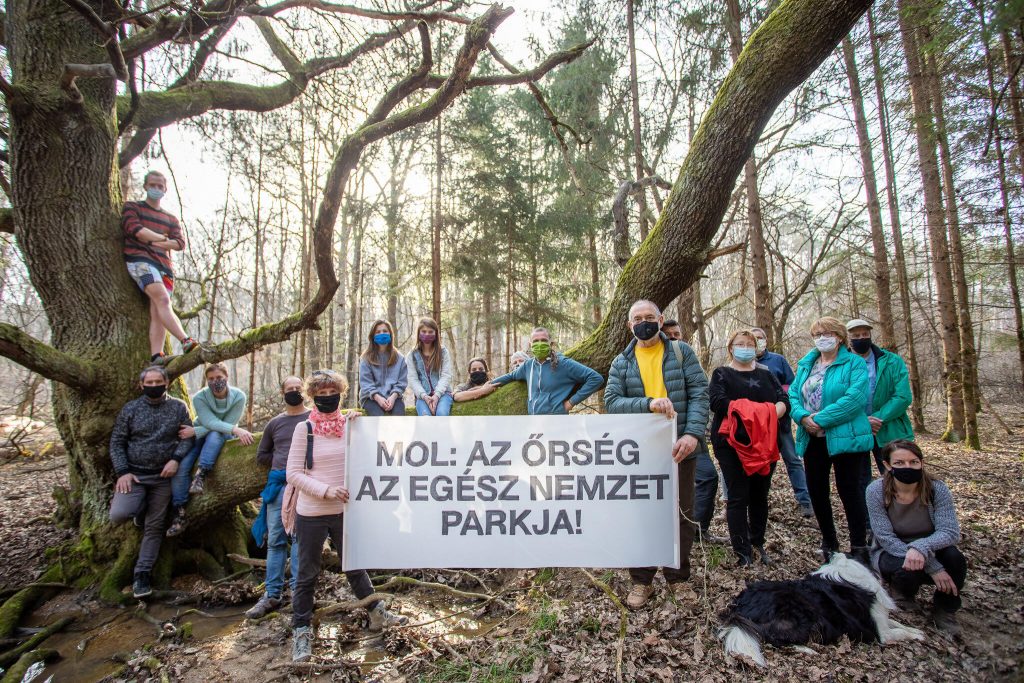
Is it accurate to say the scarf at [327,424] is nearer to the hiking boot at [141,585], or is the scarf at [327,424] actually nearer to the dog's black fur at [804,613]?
the hiking boot at [141,585]

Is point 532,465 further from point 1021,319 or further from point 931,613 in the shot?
point 1021,319

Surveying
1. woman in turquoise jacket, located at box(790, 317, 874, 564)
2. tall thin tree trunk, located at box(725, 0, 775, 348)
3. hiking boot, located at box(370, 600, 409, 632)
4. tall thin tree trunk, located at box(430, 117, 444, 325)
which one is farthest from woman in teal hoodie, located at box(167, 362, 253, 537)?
tall thin tree trunk, located at box(725, 0, 775, 348)

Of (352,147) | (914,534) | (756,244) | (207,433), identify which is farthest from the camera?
(756,244)

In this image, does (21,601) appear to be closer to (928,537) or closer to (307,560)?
(307,560)

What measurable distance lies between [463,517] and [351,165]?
3132mm

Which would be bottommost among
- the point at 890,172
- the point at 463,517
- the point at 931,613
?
the point at 931,613

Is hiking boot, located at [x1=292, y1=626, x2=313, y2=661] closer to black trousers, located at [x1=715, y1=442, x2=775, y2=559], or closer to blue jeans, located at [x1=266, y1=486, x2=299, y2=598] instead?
blue jeans, located at [x1=266, y1=486, x2=299, y2=598]

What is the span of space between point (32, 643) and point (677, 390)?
566cm

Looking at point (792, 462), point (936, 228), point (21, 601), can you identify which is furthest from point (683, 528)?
point (936, 228)

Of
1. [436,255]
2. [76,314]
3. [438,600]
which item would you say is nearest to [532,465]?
[438,600]

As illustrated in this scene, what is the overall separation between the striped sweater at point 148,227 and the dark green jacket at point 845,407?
6.23 meters

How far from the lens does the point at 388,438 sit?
3.89 m

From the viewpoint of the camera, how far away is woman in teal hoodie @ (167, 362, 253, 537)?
4.98m

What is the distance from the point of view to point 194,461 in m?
5.10
